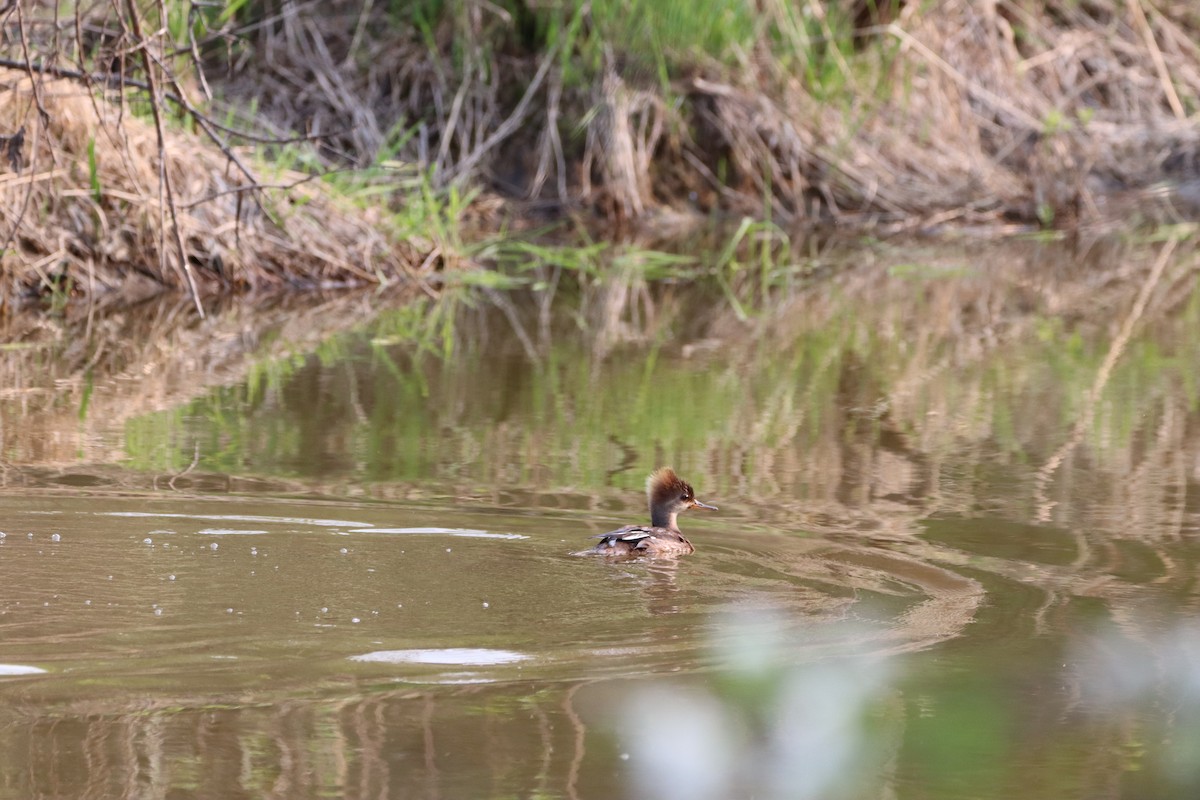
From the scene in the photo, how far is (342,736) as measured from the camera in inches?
140

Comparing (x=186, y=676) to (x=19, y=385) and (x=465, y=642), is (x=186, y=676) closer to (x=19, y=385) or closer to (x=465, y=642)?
(x=465, y=642)

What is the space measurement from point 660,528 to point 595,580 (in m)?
0.44

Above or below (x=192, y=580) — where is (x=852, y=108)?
above

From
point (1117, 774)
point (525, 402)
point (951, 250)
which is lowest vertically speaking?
point (1117, 774)

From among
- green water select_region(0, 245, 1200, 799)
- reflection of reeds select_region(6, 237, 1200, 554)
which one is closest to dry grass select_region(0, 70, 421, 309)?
reflection of reeds select_region(6, 237, 1200, 554)

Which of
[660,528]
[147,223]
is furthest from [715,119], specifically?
[660,528]

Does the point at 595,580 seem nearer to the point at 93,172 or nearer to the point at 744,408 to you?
the point at 744,408

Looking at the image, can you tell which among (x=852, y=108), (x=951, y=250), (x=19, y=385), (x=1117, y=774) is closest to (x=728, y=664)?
(x=1117, y=774)

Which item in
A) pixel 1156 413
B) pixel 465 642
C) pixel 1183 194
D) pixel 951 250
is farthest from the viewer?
pixel 1183 194

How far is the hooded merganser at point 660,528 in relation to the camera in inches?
191

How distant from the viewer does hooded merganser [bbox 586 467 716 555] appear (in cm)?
486

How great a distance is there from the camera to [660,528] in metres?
5.07

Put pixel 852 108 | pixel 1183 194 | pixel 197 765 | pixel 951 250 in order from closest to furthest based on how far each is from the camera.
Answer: pixel 197 765 → pixel 951 250 → pixel 852 108 → pixel 1183 194

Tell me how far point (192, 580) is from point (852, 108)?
1116cm
